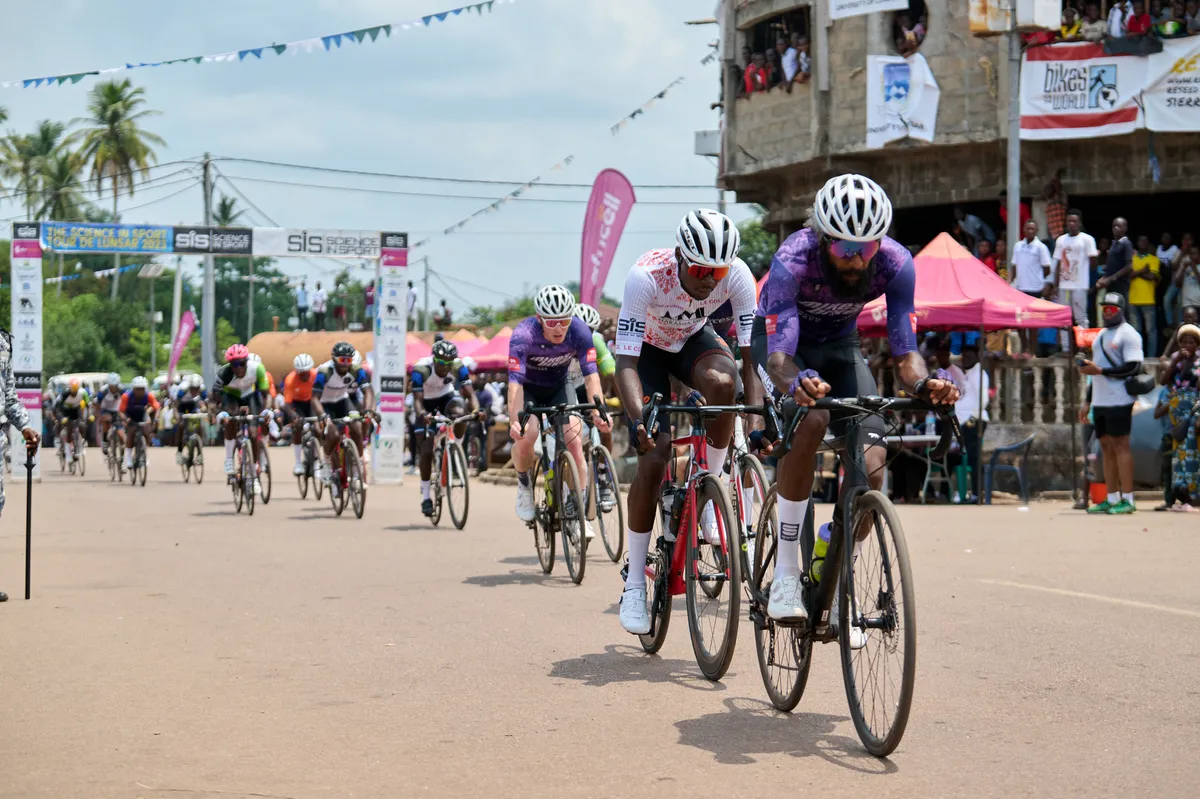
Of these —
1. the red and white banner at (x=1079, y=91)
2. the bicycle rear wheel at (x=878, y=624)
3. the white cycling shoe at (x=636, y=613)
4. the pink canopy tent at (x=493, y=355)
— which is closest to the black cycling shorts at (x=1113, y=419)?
the white cycling shoe at (x=636, y=613)

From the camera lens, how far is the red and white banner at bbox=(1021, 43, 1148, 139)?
2662 centimetres

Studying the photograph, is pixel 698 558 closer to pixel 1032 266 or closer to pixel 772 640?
pixel 772 640

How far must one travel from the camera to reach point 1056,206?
93.4 ft

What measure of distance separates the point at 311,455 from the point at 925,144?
14.3 m

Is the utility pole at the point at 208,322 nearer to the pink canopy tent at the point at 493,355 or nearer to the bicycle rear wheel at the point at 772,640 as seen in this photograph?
the pink canopy tent at the point at 493,355

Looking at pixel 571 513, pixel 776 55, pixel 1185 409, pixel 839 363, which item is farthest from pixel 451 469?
pixel 776 55

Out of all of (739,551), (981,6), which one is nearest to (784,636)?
(739,551)

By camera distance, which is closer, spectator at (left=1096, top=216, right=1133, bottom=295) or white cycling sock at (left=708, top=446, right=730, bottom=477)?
white cycling sock at (left=708, top=446, right=730, bottom=477)

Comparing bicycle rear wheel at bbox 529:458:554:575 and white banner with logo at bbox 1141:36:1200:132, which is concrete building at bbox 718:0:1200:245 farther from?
bicycle rear wheel at bbox 529:458:554:575

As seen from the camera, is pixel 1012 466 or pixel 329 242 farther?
pixel 329 242

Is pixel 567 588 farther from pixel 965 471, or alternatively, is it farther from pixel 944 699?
pixel 965 471

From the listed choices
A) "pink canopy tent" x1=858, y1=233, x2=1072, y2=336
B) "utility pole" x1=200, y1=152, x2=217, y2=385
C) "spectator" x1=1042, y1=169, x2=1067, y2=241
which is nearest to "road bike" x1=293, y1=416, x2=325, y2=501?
"pink canopy tent" x1=858, y1=233, x2=1072, y2=336

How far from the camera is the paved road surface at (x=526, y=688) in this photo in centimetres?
534

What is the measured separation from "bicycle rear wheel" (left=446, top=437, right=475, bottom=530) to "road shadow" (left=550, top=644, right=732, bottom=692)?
7682 millimetres
